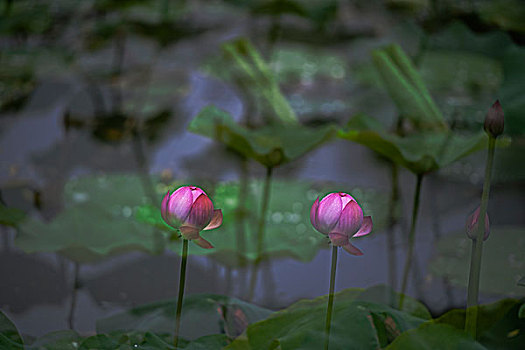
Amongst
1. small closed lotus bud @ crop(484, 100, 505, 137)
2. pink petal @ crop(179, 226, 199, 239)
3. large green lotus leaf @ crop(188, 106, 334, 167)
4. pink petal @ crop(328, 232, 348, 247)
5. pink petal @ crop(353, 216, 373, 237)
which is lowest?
pink petal @ crop(179, 226, 199, 239)

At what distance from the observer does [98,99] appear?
206cm

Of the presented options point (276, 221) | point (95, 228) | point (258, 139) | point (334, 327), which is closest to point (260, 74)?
point (258, 139)

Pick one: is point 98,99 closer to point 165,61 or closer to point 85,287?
point 165,61

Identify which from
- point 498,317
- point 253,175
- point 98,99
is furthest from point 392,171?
point 98,99

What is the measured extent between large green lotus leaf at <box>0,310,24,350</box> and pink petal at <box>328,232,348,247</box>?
0.42m

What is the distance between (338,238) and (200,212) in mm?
173

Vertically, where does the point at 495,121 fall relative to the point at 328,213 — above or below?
above

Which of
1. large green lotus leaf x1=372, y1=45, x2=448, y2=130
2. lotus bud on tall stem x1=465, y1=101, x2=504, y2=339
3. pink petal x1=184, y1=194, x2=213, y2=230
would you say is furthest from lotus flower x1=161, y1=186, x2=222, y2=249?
large green lotus leaf x1=372, y1=45, x2=448, y2=130

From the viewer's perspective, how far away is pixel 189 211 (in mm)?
637

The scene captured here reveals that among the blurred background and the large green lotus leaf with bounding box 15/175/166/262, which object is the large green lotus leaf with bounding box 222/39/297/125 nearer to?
the blurred background

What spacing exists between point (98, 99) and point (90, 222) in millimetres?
1042

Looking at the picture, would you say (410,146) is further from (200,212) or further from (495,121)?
(200,212)

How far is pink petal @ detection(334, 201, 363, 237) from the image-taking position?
61 cm

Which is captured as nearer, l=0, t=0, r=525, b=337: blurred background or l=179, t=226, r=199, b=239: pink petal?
l=179, t=226, r=199, b=239: pink petal
